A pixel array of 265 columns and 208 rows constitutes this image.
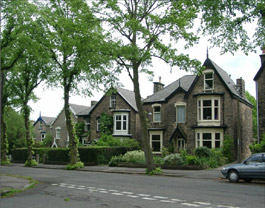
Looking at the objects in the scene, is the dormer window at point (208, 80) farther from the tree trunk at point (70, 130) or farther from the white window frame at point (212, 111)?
the tree trunk at point (70, 130)

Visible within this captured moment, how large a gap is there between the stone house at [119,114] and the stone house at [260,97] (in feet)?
53.2

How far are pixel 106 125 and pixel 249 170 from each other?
26.7m

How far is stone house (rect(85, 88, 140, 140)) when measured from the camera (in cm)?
4097

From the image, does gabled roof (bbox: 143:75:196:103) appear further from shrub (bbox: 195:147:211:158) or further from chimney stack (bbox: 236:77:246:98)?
shrub (bbox: 195:147:211:158)

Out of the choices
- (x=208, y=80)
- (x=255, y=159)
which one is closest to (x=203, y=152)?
(x=208, y=80)

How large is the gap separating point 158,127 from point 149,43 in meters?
16.4

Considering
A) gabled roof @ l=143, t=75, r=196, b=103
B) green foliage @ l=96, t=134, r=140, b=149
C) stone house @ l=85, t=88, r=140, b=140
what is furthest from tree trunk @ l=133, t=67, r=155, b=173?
stone house @ l=85, t=88, r=140, b=140

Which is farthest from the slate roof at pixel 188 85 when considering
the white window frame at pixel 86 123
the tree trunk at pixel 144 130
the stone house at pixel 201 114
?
the tree trunk at pixel 144 130

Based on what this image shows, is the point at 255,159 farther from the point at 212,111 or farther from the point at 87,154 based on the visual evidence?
the point at 87,154

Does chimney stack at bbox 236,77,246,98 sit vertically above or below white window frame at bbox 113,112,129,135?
above

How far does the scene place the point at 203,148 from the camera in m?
29.1

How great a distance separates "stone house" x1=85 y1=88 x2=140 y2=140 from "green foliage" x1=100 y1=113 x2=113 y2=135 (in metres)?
0.60

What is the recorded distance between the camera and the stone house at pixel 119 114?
40969mm

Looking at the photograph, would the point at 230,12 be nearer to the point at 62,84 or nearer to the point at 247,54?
the point at 247,54
